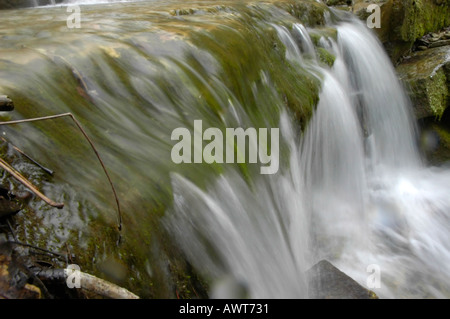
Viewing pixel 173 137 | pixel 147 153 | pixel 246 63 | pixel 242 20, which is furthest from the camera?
pixel 242 20

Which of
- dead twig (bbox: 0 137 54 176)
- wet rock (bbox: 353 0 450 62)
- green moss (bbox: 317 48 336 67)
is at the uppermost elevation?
wet rock (bbox: 353 0 450 62)

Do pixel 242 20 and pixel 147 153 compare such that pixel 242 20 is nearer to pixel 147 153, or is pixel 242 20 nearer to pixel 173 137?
pixel 173 137

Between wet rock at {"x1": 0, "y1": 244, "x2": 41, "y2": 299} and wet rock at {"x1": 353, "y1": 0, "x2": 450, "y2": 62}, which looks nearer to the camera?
wet rock at {"x1": 0, "y1": 244, "x2": 41, "y2": 299}

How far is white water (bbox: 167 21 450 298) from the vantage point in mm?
2420

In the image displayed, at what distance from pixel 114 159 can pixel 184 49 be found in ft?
5.56

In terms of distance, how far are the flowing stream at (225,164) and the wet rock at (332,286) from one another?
0.23 metres

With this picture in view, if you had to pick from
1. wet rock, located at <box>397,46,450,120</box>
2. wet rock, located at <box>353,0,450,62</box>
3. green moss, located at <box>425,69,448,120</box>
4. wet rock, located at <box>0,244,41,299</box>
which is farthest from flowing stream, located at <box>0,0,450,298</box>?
wet rock, located at <box>353,0,450,62</box>

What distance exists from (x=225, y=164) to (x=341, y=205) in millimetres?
2372

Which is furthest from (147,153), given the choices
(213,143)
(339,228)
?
(339,228)

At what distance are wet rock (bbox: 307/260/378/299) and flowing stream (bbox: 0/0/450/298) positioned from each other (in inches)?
9.2

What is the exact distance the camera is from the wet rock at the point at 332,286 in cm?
210

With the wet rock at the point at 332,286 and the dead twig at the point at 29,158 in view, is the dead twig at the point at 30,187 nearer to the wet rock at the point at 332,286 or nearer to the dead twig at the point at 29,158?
the dead twig at the point at 29,158

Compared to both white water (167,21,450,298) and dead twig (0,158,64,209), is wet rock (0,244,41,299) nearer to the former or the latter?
dead twig (0,158,64,209)

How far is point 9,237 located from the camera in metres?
1.42
